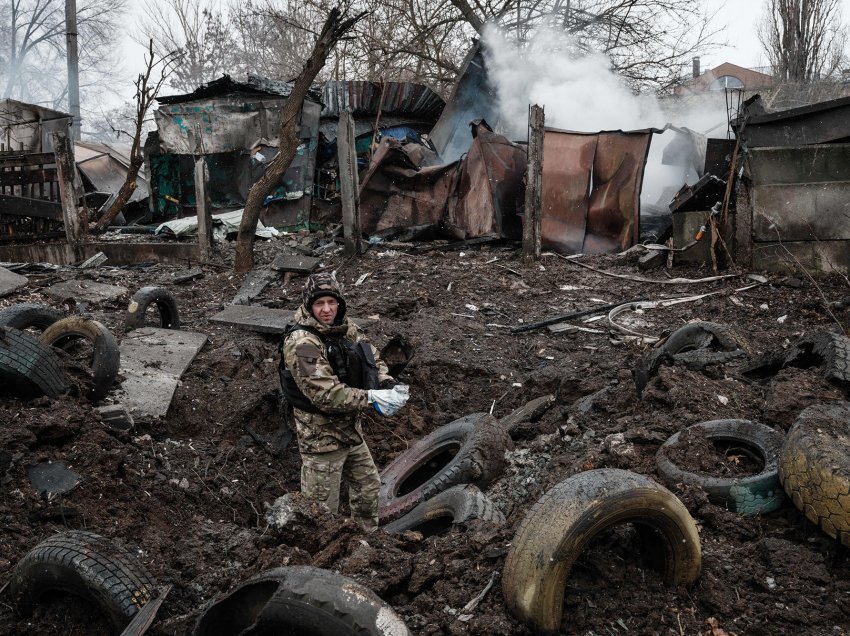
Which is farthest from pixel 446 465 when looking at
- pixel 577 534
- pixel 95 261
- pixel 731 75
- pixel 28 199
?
pixel 731 75

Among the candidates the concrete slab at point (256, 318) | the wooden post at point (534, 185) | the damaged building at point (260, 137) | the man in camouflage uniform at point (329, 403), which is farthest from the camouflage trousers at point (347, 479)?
the damaged building at point (260, 137)

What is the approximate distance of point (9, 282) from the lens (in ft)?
28.7

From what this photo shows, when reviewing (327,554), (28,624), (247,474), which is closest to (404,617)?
(327,554)

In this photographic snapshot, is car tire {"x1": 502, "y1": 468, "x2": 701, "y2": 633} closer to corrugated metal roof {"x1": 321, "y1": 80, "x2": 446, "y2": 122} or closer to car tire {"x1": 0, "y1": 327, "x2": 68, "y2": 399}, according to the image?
car tire {"x1": 0, "y1": 327, "x2": 68, "y2": 399}

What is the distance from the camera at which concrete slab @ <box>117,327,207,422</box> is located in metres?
5.75

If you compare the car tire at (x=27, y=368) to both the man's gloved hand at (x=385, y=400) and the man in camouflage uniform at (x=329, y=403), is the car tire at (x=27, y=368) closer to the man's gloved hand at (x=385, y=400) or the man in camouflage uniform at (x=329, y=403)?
the man in camouflage uniform at (x=329, y=403)

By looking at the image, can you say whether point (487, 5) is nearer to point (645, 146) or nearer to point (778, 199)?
point (645, 146)

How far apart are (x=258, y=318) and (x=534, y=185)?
4733 mm

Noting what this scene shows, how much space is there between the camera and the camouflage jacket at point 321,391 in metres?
4.16

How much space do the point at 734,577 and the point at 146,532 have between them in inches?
126

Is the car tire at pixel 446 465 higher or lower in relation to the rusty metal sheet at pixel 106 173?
lower

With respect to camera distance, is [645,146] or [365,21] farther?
[365,21]

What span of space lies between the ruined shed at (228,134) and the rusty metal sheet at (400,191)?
318 cm

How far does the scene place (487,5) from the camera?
61.9 feet
